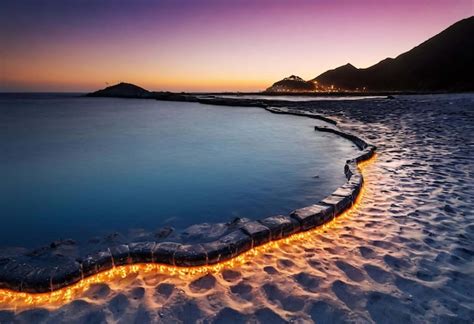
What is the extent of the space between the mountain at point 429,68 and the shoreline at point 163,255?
148 metres

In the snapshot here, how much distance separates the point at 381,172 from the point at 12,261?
8.19 m

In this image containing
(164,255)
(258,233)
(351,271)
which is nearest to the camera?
(351,271)

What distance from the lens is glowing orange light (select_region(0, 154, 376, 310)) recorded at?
10.6 feet

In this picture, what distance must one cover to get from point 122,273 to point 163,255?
23.0 inches

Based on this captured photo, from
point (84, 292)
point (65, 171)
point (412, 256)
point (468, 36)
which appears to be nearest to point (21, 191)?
point (65, 171)

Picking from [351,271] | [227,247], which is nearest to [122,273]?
[227,247]

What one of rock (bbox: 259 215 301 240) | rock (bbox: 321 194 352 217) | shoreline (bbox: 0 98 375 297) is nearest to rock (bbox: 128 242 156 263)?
shoreline (bbox: 0 98 375 297)

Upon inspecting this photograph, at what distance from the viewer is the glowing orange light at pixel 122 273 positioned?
324 centimetres

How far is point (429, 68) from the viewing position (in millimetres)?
156375

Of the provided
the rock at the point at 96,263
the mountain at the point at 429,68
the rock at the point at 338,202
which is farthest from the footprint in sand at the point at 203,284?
the mountain at the point at 429,68

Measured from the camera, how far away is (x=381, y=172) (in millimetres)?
7605

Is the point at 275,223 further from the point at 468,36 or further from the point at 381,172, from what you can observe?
the point at 468,36

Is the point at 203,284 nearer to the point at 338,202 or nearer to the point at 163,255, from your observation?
the point at 163,255

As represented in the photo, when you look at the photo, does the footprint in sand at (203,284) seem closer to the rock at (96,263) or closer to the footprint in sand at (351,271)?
the rock at (96,263)
